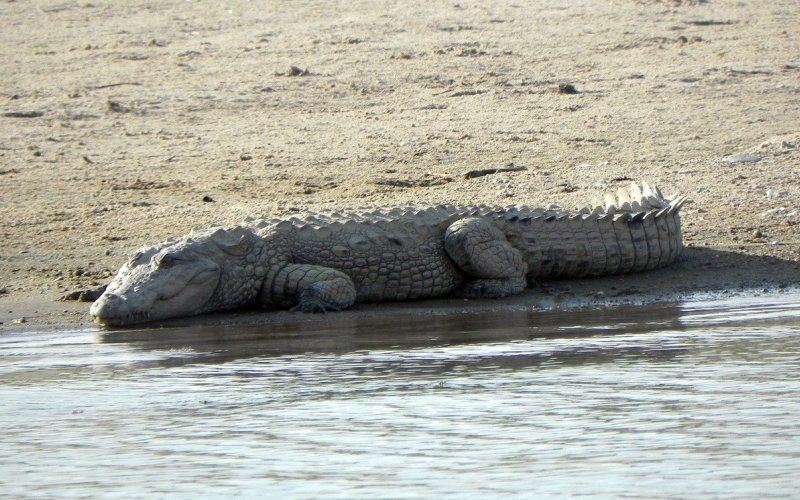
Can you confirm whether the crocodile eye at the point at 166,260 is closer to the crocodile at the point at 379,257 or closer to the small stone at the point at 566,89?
the crocodile at the point at 379,257

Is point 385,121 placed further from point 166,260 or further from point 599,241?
point 166,260

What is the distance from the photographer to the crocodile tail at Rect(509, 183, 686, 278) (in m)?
7.88

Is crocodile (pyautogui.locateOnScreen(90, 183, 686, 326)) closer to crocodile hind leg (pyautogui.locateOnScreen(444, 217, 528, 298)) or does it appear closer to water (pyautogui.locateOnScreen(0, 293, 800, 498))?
crocodile hind leg (pyautogui.locateOnScreen(444, 217, 528, 298))

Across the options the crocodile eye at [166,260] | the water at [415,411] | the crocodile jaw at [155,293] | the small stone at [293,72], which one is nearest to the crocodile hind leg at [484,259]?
the water at [415,411]

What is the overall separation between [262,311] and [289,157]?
326 centimetres

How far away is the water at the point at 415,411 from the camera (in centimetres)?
415

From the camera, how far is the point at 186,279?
7.25 meters

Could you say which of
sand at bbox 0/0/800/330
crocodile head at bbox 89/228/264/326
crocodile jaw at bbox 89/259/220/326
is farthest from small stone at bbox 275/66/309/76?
crocodile jaw at bbox 89/259/220/326

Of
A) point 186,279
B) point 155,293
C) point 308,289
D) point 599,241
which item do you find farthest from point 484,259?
point 155,293

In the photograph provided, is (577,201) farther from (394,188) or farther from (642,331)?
(642,331)

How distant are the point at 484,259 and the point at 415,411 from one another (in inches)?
108

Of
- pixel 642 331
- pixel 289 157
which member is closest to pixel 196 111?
pixel 289 157

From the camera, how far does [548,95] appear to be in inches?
477

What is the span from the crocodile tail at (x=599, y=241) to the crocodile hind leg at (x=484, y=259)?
18 cm
